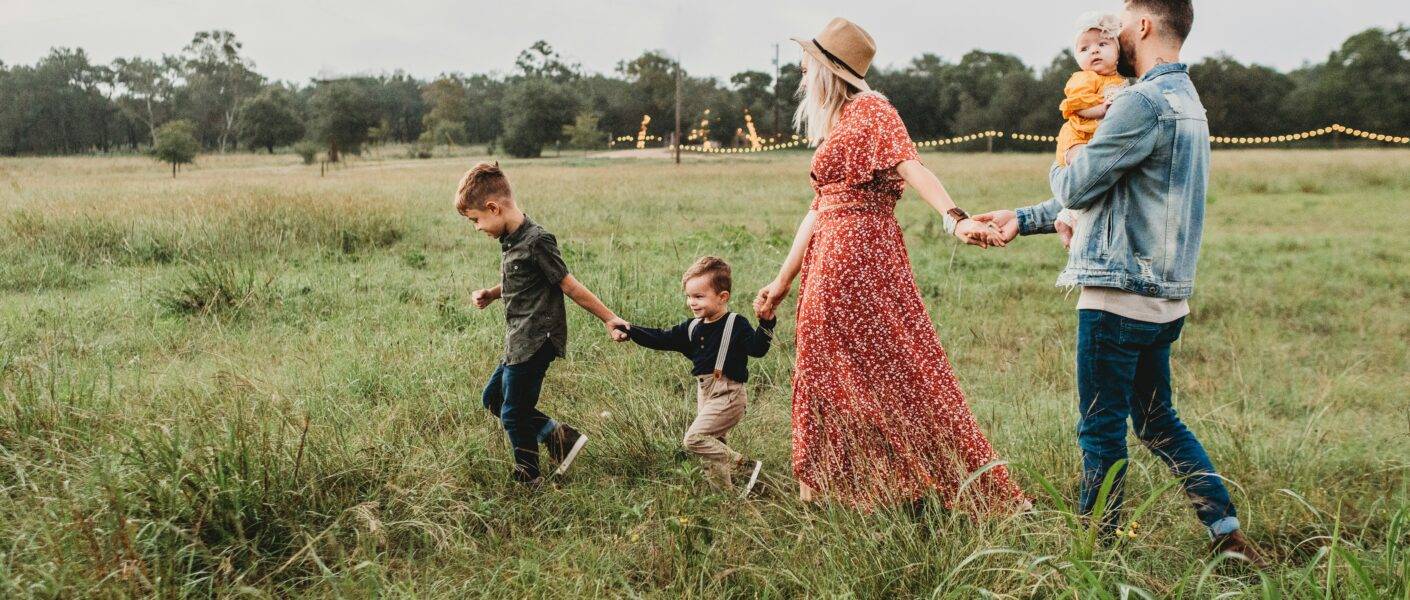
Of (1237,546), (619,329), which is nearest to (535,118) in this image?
(619,329)

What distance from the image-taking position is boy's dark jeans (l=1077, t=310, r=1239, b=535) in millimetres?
2803

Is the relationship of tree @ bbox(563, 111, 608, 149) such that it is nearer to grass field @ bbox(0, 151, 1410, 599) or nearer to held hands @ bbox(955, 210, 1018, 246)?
grass field @ bbox(0, 151, 1410, 599)

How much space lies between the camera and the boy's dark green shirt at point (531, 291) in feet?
11.7

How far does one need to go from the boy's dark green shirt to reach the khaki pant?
68 cm

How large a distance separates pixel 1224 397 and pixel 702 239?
7.06m

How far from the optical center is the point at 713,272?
354 centimetres

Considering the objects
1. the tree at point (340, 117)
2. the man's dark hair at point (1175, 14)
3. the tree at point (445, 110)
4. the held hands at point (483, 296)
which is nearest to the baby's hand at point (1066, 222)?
the man's dark hair at point (1175, 14)

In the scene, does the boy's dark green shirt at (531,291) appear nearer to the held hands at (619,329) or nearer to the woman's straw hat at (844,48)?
the held hands at (619,329)

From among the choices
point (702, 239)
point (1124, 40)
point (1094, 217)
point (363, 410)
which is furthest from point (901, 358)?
point (702, 239)

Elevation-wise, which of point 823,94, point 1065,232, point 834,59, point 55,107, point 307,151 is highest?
point 55,107

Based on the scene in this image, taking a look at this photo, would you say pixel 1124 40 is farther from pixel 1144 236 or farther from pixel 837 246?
pixel 837 246

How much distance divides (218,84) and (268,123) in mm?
9853

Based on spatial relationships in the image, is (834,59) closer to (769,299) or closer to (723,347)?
(769,299)

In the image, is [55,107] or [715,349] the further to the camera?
[55,107]
